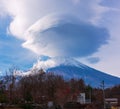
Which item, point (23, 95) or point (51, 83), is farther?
point (51, 83)

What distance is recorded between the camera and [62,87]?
80.9 m

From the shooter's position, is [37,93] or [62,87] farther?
[62,87]

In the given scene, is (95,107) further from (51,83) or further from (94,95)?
(94,95)

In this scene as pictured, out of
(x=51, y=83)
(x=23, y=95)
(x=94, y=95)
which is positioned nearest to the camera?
(x=23, y=95)

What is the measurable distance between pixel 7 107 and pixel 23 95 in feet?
51.2

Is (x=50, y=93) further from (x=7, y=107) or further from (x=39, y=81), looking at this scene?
(x=7, y=107)

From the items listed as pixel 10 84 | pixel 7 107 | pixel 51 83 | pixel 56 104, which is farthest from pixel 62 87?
pixel 7 107

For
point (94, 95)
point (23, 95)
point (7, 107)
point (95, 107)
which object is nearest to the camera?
point (7, 107)

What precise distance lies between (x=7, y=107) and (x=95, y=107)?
1954 cm

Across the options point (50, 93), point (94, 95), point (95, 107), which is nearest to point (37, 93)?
point (50, 93)

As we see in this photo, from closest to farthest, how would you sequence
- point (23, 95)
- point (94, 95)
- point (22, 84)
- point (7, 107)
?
point (7, 107)
point (23, 95)
point (22, 84)
point (94, 95)

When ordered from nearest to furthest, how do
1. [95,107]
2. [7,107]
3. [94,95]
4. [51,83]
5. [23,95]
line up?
[7,107] → [95,107] → [23,95] → [51,83] → [94,95]

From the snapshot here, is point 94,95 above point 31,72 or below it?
below

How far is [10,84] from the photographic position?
72.6 m
